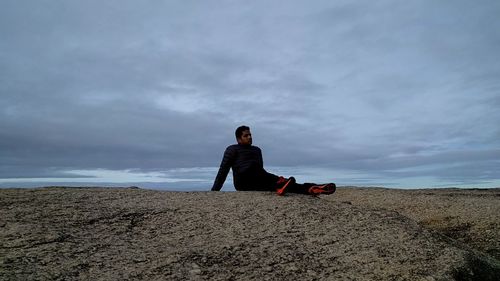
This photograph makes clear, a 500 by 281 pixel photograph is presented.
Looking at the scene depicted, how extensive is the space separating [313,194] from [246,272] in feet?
11.7

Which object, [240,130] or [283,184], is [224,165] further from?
[283,184]

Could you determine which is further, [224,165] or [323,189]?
[224,165]

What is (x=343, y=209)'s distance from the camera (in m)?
5.81

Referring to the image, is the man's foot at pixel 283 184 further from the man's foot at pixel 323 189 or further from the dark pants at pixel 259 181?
the man's foot at pixel 323 189

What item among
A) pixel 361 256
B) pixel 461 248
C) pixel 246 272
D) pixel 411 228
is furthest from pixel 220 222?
pixel 461 248

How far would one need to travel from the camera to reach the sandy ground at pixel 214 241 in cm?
364

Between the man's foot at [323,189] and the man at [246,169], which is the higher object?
the man at [246,169]

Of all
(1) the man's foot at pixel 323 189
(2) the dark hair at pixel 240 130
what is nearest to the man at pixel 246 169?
(2) the dark hair at pixel 240 130

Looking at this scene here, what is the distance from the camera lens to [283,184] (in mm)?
7008

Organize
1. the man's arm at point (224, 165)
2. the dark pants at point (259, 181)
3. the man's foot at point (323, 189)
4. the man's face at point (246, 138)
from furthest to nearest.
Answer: the man's face at point (246, 138)
the man's arm at point (224, 165)
the dark pants at point (259, 181)
the man's foot at point (323, 189)

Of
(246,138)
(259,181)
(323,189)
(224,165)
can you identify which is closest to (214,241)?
(323,189)

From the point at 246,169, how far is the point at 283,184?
2.70 feet

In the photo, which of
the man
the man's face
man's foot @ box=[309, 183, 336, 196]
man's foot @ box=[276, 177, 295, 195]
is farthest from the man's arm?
man's foot @ box=[309, 183, 336, 196]

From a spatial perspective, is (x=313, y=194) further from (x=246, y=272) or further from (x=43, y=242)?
(x=43, y=242)
